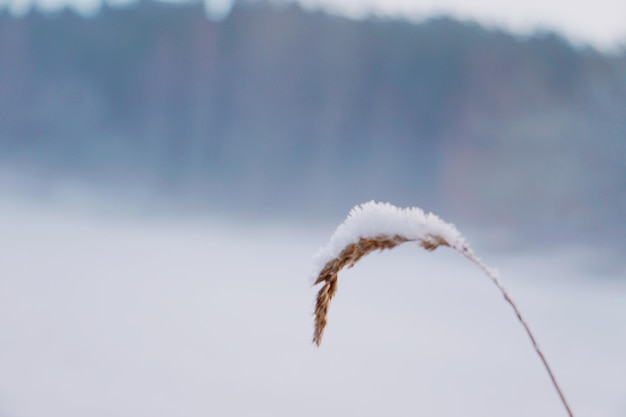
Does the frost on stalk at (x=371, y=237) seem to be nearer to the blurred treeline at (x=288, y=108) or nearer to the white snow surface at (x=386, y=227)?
the white snow surface at (x=386, y=227)

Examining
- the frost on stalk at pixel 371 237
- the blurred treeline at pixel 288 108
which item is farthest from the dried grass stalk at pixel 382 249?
the blurred treeline at pixel 288 108

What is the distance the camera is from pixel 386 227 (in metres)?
0.46

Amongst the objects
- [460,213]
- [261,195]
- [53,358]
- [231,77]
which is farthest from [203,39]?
[53,358]

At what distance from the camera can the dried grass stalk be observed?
431 mm

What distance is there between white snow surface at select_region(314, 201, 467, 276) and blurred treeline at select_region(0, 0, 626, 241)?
2865mm

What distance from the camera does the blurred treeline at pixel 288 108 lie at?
404cm

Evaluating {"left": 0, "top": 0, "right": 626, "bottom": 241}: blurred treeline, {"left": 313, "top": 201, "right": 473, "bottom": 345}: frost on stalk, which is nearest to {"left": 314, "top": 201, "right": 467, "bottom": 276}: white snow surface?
{"left": 313, "top": 201, "right": 473, "bottom": 345}: frost on stalk

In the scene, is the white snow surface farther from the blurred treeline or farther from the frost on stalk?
the blurred treeline

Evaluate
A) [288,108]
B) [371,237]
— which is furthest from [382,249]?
[288,108]

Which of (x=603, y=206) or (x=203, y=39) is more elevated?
(x=203, y=39)

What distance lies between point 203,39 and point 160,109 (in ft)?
2.48

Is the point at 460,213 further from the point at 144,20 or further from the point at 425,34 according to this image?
the point at 144,20

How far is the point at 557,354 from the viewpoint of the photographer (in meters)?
2.58

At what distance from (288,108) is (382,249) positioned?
485 cm
